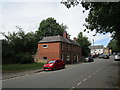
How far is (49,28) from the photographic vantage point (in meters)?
62.2

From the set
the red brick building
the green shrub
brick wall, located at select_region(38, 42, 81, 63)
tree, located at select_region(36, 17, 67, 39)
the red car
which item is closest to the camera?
the red car

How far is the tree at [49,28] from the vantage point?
200 ft

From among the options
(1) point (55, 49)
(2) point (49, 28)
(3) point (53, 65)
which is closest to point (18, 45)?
(1) point (55, 49)

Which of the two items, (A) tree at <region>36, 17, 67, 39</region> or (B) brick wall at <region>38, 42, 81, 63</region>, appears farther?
(A) tree at <region>36, 17, 67, 39</region>

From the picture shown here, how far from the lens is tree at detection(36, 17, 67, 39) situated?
6100cm

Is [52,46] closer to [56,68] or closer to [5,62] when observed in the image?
[5,62]

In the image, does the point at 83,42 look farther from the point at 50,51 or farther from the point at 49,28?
the point at 50,51

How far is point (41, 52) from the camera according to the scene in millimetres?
41438

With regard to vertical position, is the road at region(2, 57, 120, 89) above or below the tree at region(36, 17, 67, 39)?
below

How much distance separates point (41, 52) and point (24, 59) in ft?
23.7

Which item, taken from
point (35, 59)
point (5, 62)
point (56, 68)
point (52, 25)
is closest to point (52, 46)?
point (35, 59)

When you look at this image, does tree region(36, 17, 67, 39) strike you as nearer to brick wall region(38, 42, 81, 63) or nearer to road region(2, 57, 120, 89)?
brick wall region(38, 42, 81, 63)

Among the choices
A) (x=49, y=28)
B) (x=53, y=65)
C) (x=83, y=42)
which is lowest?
(x=53, y=65)

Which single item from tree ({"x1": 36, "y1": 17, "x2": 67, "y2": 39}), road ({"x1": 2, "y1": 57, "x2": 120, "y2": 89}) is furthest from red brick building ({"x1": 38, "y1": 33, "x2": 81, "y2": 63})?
road ({"x1": 2, "y1": 57, "x2": 120, "y2": 89})
